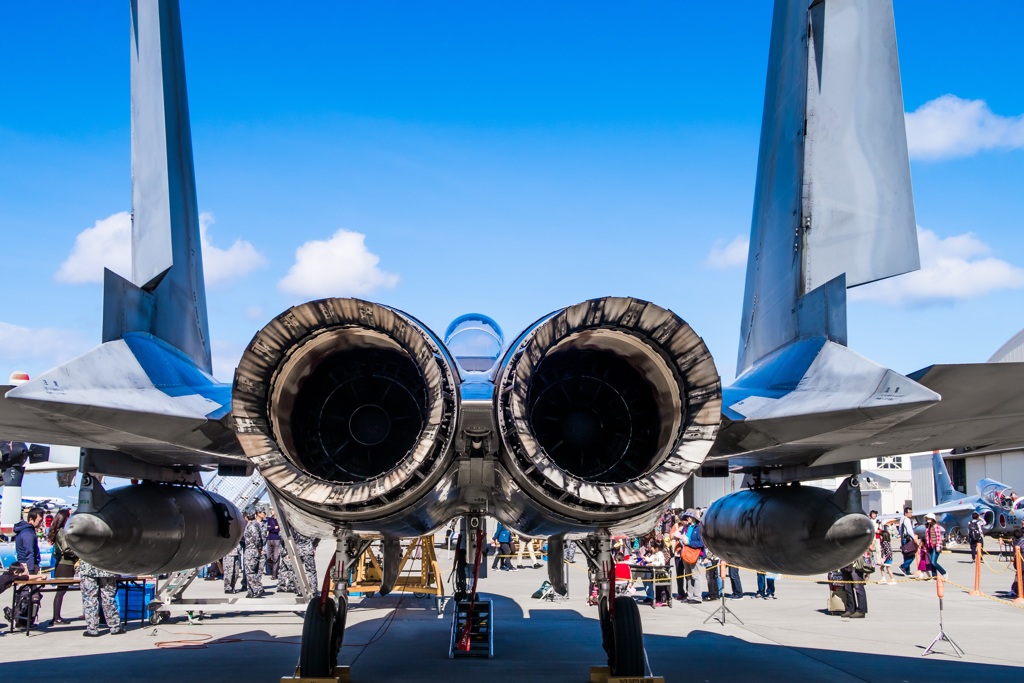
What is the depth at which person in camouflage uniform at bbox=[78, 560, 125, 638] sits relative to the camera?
10305 mm

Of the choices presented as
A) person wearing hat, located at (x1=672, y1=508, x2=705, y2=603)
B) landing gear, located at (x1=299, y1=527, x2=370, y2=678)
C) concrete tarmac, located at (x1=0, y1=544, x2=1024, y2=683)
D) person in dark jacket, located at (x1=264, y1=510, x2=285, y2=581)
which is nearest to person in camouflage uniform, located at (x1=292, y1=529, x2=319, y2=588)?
concrete tarmac, located at (x1=0, y1=544, x2=1024, y2=683)

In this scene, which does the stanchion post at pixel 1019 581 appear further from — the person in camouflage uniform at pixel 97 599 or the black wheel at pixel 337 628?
the person in camouflage uniform at pixel 97 599

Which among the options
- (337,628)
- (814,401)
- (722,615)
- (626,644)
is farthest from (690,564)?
(814,401)

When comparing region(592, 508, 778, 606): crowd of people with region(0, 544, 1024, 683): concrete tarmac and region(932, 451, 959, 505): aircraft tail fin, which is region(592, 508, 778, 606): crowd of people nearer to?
region(0, 544, 1024, 683): concrete tarmac

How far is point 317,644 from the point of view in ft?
19.6

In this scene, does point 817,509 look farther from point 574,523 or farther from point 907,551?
point 907,551

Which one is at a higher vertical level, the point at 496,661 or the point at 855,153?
the point at 855,153

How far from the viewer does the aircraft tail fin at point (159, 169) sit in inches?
210

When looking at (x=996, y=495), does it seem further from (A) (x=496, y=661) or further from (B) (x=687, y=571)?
(A) (x=496, y=661)

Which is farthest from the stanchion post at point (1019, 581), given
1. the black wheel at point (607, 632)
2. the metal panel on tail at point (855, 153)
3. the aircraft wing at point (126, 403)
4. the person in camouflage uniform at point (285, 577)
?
the aircraft wing at point (126, 403)

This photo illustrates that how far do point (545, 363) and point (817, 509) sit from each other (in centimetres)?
264

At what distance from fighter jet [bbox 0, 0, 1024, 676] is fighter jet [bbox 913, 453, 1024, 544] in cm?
1955

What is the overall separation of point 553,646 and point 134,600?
19.6 ft

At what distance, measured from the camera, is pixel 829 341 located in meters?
4.73
